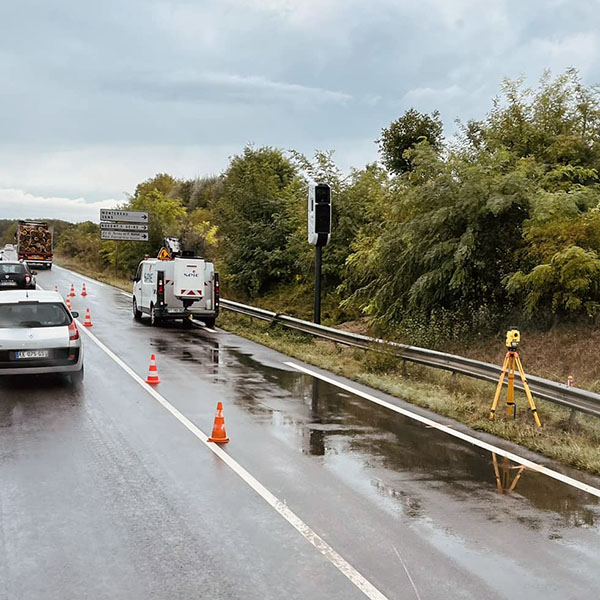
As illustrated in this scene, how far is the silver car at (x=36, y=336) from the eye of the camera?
40.2 ft

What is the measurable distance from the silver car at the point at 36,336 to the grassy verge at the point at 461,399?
538cm

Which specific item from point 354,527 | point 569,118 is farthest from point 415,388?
point 569,118

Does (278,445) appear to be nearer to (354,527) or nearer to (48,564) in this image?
(354,527)

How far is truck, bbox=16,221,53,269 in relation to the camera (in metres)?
60.8

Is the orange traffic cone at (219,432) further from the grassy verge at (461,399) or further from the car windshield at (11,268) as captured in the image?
the car windshield at (11,268)

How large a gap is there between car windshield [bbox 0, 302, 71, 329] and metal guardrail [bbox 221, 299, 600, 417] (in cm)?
654

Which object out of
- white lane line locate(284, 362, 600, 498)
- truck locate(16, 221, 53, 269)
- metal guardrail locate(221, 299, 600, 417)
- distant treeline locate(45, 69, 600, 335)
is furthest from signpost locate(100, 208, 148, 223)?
white lane line locate(284, 362, 600, 498)

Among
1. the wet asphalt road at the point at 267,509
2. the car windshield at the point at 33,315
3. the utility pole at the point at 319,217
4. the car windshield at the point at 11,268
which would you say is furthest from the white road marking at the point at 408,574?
the car windshield at the point at 11,268

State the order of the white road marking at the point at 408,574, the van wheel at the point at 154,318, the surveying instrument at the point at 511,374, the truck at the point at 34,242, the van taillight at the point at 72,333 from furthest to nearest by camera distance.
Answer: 1. the truck at the point at 34,242
2. the van wheel at the point at 154,318
3. the van taillight at the point at 72,333
4. the surveying instrument at the point at 511,374
5. the white road marking at the point at 408,574

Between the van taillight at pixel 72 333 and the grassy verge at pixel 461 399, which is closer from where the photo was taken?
the grassy verge at pixel 461 399

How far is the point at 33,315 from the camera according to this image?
42.2 feet

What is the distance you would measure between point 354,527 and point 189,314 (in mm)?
17125

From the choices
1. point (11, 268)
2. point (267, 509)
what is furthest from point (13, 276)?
point (267, 509)

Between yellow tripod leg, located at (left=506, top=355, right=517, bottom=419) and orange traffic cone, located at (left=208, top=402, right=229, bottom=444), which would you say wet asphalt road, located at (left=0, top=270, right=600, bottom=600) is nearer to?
orange traffic cone, located at (left=208, top=402, right=229, bottom=444)
